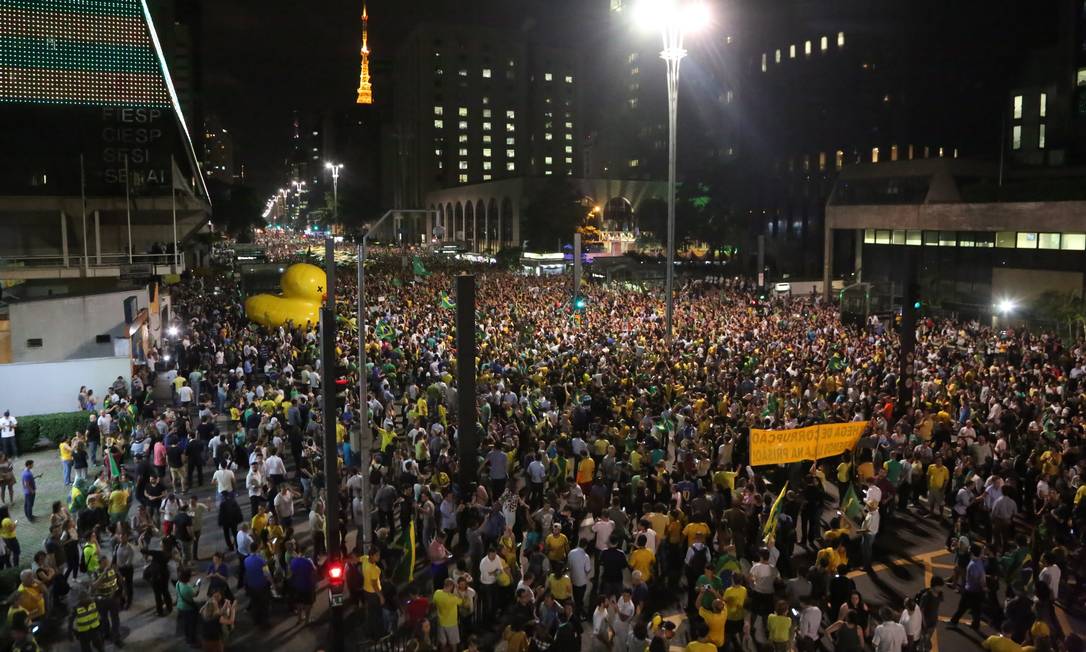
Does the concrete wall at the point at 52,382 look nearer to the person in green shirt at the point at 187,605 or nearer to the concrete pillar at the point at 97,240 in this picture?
the concrete pillar at the point at 97,240

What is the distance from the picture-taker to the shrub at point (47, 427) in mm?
20031

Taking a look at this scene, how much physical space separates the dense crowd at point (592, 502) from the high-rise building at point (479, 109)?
423 ft

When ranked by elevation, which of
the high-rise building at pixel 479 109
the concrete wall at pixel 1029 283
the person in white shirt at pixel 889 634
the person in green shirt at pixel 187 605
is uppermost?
the high-rise building at pixel 479 109

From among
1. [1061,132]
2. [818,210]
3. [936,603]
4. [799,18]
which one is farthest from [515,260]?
[936,603]

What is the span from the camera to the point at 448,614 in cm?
964

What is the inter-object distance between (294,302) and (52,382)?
13008 mm

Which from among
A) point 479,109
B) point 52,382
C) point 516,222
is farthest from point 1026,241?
point 479,109

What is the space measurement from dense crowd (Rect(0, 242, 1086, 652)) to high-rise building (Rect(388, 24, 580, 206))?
423 ft

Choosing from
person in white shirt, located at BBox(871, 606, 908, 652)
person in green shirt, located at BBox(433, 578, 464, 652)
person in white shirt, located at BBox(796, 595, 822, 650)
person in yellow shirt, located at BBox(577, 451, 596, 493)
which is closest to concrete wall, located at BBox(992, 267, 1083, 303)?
person in yellow shirt, located at BBox(577, 451, 596, 493)

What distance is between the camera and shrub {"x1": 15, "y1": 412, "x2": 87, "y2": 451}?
20.0 m

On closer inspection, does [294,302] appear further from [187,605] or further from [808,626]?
[808,626]

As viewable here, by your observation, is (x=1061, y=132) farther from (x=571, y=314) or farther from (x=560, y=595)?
(x=560, y=595)

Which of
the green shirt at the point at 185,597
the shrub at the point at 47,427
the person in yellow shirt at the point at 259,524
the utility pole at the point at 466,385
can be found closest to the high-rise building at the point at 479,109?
the shrub at the point at 47,427

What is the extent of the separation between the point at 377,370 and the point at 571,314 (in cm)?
1305
